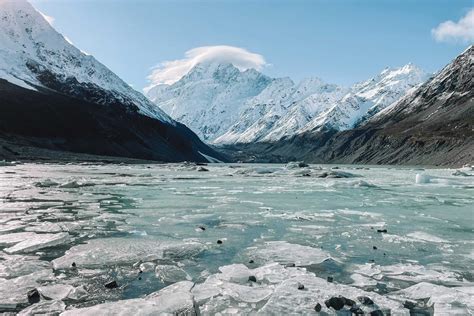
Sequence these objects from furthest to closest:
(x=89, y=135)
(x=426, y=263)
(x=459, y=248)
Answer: (x=89, y=135)
(x=459, y=248)
(x=426, y=263)

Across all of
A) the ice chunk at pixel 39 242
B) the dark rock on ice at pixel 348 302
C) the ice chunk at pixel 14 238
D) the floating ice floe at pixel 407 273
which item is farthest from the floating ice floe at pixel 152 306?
the ice chunk at pixel 14 238

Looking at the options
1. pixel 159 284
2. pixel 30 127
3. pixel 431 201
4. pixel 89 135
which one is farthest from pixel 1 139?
pixel 159 284

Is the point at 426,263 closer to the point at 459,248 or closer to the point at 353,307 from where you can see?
the point at 459,248

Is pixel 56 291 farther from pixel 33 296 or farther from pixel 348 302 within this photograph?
pixel 348 302

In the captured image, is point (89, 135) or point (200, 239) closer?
point (200, 239)

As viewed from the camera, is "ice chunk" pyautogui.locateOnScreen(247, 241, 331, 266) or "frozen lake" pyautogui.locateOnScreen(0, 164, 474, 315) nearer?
"frozen lake" pyautogui.locateOnScreen(0, 164, 474, 315)

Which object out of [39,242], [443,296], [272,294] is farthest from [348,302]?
[39,242]

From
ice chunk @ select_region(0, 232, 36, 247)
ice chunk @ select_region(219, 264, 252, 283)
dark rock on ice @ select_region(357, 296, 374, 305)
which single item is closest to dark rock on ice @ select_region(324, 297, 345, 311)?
dark rock on ice @ select_region(357, 296, 374, 305)

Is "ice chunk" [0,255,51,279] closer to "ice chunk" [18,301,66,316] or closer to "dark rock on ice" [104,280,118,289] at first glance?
"ice chunk" [18,301,66,316]
